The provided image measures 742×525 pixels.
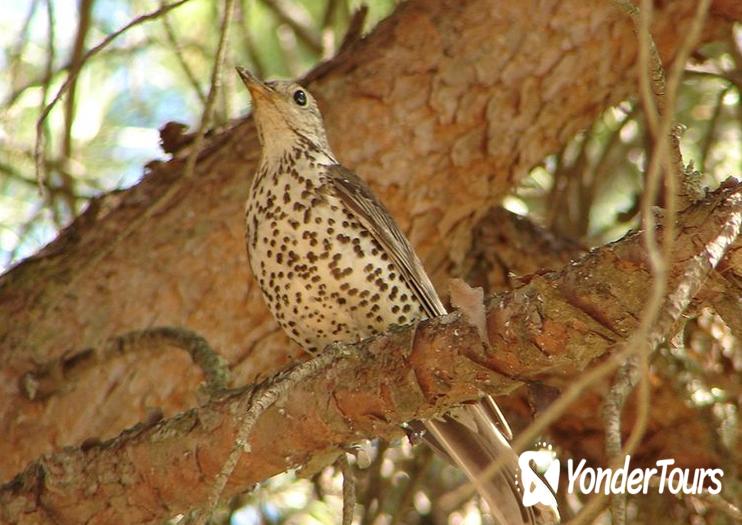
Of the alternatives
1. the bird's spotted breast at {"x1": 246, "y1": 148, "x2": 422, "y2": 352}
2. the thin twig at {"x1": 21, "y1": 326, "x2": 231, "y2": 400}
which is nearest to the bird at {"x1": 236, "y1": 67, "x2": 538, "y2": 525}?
the bird's spotted breast at {"x1": 246, "y1": 148, "x2": 422, "y2": 352}

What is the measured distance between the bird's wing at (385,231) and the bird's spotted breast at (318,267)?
0.07 ft

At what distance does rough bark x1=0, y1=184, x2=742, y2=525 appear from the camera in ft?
7.60

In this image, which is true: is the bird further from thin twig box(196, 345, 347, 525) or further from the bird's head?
thin twig box(196, 345, 347, 525)

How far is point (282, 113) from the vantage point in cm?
384

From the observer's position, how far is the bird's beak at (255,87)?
3.79 metres

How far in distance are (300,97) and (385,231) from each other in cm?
66

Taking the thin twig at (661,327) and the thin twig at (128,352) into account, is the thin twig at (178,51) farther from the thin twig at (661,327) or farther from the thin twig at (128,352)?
the thin twig at (661,327)

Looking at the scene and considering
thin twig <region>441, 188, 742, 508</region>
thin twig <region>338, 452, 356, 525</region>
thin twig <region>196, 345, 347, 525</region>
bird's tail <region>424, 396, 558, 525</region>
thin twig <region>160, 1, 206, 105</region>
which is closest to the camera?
thin twig <region>441, 188, 742, 508</region>

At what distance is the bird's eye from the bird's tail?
4.02 feet

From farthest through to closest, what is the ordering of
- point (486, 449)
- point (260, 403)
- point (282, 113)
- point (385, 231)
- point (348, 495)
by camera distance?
point (282, 113)
point (385, 231)
point (486, 449)
point (348, 495)
point (260, 403)

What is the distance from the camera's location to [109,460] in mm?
3020

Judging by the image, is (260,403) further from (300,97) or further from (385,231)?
(300,97)

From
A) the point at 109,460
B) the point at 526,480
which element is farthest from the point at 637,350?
the point at 109,460

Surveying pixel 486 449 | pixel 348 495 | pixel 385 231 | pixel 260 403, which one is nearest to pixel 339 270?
pixel 385 231
